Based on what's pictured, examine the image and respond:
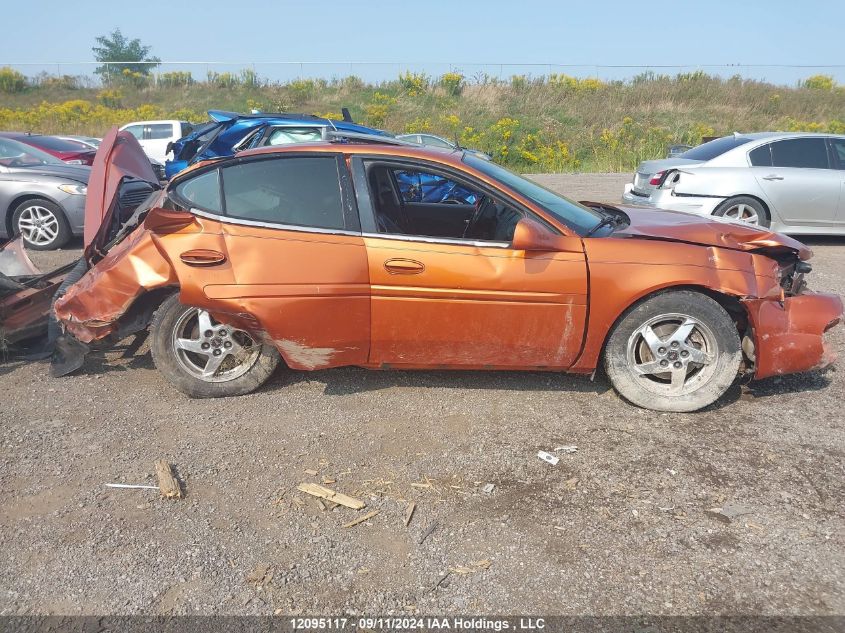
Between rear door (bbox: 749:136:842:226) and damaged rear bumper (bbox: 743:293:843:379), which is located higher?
rear door (bbox: 749:136:842:226)

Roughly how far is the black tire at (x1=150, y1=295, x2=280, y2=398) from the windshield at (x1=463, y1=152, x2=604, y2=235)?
1.86 m

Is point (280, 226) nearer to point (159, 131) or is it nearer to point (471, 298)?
point (471, 298)

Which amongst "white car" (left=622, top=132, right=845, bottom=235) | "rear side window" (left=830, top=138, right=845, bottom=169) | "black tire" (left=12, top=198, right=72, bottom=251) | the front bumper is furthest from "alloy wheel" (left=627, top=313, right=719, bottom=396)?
"black tire" (left=12, top=198, right=72, bottom=251)

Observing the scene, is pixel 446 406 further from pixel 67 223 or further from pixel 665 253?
pixel 67 223

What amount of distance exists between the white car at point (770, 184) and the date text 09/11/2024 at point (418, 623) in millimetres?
7292

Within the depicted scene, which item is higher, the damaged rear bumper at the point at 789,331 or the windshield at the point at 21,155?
the windshield at the point at 21,155

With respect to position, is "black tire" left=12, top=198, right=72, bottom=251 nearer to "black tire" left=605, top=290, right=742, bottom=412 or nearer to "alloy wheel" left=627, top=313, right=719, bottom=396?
"black tire" left=605, top=290, right=742, bottom=412

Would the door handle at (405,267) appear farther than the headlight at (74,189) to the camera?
No

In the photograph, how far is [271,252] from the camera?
400 cm

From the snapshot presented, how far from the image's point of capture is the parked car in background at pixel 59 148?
40.2 feet

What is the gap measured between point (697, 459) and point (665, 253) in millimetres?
1229

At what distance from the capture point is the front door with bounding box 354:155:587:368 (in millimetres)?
3955

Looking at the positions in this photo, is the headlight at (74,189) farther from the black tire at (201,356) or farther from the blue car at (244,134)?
the black tire at (201,356)

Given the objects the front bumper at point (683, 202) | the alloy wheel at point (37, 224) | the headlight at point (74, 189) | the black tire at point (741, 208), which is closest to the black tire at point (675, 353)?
the front bumper at point (683, 202)
